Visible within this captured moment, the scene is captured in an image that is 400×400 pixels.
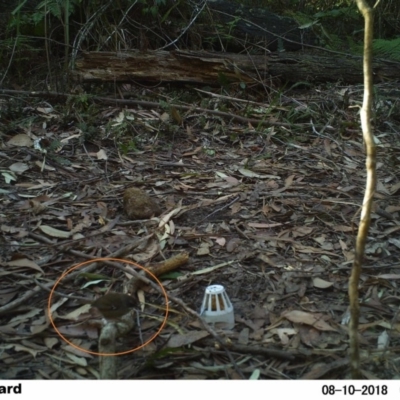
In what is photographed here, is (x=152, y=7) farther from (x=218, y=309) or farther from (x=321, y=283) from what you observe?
(x=218, y=309)

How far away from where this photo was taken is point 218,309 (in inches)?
80.0

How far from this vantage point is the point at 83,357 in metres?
1.90

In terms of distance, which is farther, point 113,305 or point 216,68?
point 216,68


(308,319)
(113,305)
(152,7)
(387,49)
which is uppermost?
(152,7)

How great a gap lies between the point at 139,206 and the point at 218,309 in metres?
0.97

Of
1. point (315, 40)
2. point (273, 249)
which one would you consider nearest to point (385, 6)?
point (315, 40)

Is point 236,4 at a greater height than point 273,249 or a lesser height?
greater

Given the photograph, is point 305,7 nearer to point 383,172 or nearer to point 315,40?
point 315,40

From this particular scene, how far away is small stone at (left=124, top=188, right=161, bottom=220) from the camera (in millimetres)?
2842

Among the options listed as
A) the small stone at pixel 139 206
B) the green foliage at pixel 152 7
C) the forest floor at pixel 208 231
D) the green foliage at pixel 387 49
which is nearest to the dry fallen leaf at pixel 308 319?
the forest floor at pixel 208 231

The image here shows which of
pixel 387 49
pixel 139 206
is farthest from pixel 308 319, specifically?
pixel 387 49

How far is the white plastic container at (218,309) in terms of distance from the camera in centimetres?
202

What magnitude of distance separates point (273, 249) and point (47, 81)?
9.53 feet

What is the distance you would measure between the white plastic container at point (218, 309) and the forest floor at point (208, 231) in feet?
0.13
